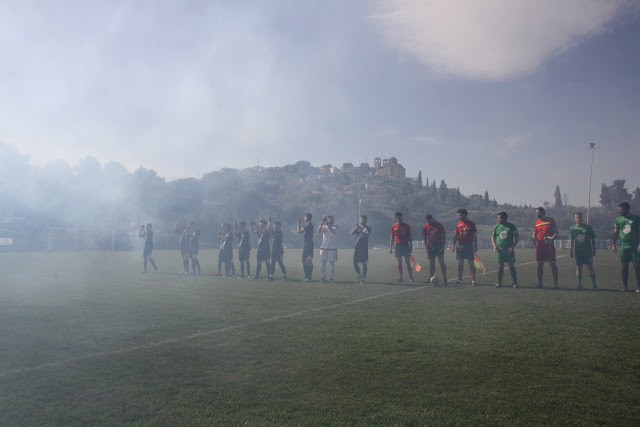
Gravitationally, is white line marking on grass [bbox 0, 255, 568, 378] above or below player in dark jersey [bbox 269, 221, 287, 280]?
below

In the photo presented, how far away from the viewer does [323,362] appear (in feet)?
17.2

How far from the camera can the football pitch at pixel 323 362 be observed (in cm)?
388

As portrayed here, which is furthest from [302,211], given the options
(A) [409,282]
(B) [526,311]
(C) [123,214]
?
(B) [526,311]

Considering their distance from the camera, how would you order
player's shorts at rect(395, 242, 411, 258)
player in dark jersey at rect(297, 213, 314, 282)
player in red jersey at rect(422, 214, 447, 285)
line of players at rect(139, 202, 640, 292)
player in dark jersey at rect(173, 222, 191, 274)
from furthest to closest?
player in dark jersey at rect(173, 222, 191, 274) < player in dark jersey at rect(297, 213, 314, 282) < player's shorts at rect(395, 242, 411, 258) < player in red jersey at rect(422, 214, 447, 285) < line of players at rect(139, 202, 640, 292)

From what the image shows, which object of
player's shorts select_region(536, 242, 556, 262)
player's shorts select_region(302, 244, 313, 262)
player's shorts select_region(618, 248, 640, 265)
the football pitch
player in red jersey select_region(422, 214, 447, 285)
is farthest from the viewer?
player's shorts select_region(302, 244, 313, 262)

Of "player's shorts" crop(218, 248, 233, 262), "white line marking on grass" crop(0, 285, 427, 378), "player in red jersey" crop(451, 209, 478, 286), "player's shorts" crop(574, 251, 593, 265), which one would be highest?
"player in red jersey" crop(451, 209, 478, 286)

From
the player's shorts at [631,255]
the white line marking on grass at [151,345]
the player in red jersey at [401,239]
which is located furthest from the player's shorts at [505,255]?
the white line marking on grass at [151,345]

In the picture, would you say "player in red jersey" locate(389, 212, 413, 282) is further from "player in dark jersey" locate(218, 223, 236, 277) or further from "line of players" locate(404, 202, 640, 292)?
"player in dark jersey" locate(218, 223, 236, 277)

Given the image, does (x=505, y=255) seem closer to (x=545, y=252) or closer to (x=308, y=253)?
(x=545, y=252)

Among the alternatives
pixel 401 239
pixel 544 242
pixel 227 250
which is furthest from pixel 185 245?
pixel 544 242

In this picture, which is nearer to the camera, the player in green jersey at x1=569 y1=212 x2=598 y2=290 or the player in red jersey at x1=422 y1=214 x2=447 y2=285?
the player in green jersey at x1=569 y1=212 x2=598 y2=290

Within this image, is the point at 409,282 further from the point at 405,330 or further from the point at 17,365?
the point at 17,365

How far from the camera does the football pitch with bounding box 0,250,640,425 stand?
12.7 feet

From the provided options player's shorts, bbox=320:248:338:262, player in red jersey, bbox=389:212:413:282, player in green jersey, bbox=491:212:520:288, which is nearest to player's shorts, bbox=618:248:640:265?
player in green jersey, bbox=491:212:520:288
